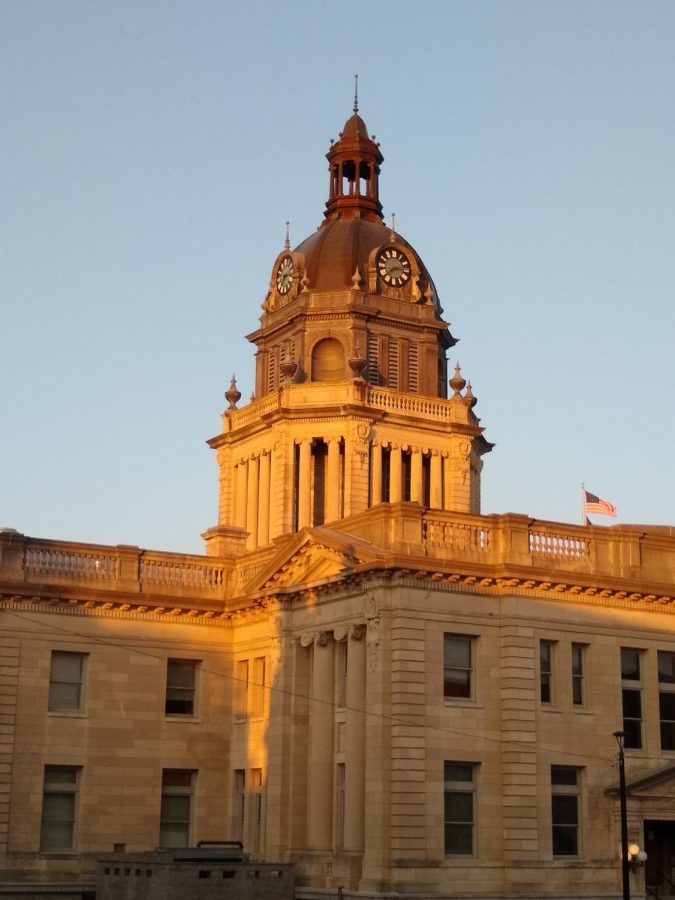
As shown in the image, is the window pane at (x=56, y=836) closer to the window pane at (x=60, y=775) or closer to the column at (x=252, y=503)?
Result: the window pane at (x=60, y=775)

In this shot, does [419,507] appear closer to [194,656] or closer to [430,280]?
[194,656]

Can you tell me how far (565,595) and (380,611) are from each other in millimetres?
5937

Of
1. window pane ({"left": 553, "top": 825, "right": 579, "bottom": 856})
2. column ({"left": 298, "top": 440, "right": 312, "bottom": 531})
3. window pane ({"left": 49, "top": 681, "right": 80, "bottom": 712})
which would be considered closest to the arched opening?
column ({"left": 298, "top": 440, "right": 312, "bottom": 531})

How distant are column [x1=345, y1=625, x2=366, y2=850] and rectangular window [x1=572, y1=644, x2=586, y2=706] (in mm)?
6380

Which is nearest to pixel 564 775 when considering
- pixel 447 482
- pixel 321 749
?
pixel 321 749

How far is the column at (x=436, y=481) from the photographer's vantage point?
215 feet

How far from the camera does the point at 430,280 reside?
70875 mm

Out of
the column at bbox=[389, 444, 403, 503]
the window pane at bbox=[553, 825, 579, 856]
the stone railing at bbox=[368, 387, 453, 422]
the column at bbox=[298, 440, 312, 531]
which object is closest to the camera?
the window pane at bbox=[553, 825, 579, 856]

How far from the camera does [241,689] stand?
52.9m

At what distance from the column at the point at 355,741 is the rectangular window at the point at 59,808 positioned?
33.4 feet

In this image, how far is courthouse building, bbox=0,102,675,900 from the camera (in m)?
43.3

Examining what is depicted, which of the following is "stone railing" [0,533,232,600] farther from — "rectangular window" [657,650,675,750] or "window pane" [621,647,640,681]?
"rectangular window" [657,650,675,750]

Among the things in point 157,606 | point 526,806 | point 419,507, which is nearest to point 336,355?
point 157,606

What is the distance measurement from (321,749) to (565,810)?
787 centimetres
